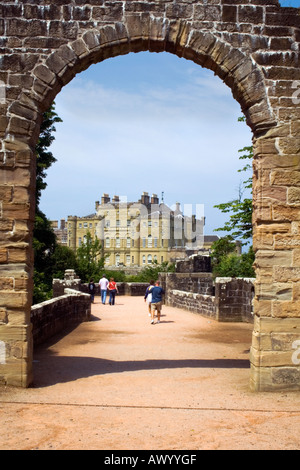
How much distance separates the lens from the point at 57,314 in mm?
13742

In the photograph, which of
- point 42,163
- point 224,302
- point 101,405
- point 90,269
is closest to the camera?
point 101,405

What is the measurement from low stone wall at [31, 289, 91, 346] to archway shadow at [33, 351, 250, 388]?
1204 mm

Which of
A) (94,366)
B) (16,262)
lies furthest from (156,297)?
(16,262)

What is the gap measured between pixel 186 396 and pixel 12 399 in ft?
6.83

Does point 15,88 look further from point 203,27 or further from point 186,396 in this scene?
point 186,396

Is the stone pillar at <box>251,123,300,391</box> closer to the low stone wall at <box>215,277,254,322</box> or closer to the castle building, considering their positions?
the low stone wall at <box>215,277,254,322</box>

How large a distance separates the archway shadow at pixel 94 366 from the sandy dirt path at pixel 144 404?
0.05 feet

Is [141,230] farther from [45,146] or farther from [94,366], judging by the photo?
[94,366]

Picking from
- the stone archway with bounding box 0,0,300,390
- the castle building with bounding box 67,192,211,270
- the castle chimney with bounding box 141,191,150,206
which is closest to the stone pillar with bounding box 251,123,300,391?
the stone archway with bounding box 0,0,300,390

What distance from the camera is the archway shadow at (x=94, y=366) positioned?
821cm

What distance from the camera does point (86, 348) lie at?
11.5 metres

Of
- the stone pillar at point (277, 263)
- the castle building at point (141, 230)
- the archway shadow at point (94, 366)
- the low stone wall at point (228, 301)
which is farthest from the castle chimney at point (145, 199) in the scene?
the stone pillar at point (277, 263)

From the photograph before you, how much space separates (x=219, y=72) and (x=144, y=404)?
174 inches
